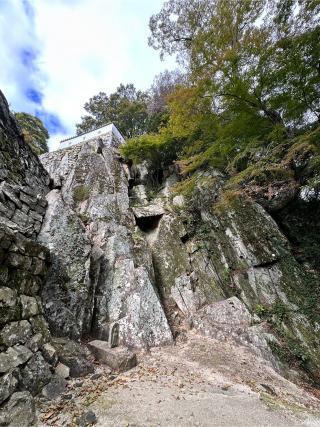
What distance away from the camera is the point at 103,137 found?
54.1 feet

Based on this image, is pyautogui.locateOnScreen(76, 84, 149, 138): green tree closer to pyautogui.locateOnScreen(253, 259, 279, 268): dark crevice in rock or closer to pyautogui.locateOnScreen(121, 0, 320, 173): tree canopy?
pyautogui.locateOnScreen(121, 0, 320, 173): tree canopy

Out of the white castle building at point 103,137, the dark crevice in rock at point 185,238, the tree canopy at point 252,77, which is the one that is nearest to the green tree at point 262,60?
the tree canopy at point 252,77

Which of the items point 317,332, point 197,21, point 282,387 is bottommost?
point 282,387

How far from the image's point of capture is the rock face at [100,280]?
5.50 metres

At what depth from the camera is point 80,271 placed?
6062 mm

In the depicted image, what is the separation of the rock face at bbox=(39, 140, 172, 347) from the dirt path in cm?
89

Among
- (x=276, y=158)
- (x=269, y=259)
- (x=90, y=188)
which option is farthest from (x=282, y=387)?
(x=90, y=188)

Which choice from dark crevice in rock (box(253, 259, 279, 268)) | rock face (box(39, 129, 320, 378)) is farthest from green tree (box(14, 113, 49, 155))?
dark crevice in rock (box(253, 259, 279, 268))

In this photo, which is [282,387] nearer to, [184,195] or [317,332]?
[317,332]

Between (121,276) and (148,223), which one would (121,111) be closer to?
(148,223)

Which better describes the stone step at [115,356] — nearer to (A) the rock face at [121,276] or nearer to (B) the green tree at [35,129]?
(A) the rock face at [121,276]

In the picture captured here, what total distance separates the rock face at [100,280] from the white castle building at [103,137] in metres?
8.56

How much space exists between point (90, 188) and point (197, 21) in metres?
8.30

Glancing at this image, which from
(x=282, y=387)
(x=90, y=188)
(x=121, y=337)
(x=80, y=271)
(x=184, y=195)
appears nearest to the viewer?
(x=282, y=387)
